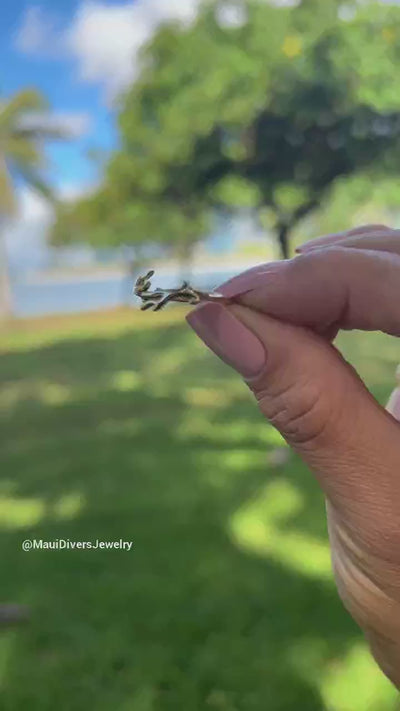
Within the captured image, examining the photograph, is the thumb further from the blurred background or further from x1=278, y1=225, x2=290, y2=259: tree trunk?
x1=278, y1=225, x2=290, y2=259: tree trunk

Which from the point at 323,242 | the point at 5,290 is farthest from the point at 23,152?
the point at 323,242

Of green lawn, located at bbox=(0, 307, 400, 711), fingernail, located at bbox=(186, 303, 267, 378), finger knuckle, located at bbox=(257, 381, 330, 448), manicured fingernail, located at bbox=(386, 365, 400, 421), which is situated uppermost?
fingernail, located at bbox=(186, 303, 267, 378)

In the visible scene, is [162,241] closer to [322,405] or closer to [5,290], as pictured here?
[5,290]

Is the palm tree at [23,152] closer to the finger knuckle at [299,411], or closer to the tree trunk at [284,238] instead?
the tree trunk at [284,238]

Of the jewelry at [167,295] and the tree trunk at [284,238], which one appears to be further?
the tree trunk at [284,238]

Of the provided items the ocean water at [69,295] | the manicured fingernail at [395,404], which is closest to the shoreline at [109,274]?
the ocean water at [69,295]

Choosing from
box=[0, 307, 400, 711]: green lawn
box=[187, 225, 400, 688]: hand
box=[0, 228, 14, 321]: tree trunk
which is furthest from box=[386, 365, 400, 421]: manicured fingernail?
box=[0, 228, 14, 321]: tree trunk
